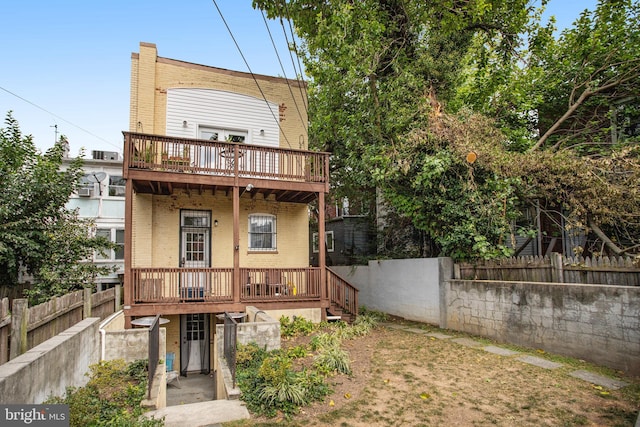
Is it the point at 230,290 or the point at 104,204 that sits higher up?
the point at 104,204

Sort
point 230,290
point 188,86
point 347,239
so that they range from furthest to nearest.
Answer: point 347,239
point 188,86
point 230,290

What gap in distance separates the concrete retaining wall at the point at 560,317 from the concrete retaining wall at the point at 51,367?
8071 mm

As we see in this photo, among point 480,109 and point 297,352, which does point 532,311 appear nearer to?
point 297,352

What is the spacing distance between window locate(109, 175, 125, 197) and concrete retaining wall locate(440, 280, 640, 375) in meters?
13.7

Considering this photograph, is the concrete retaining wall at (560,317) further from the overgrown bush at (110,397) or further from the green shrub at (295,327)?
the overgrown bush at (110,397)

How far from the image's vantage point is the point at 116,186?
1605 centimetres

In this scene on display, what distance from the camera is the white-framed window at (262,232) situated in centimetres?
1248

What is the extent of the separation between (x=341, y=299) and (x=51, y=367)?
313 inches

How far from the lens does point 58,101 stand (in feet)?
63.2

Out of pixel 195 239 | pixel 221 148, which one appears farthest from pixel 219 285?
pixel 221 148

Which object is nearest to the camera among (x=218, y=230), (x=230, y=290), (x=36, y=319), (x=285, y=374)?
(x=36, y=319)

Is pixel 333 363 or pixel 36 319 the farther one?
pixel 333 363

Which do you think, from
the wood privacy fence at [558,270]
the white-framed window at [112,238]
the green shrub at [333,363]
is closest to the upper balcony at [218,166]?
the wood privacy fence at [558,270]

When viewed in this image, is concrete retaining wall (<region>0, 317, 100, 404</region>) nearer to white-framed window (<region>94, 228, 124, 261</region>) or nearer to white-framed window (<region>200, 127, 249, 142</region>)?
white-framed window (<region>200, 127, 249, 142</region>)
